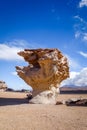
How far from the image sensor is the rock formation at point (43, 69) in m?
15.8

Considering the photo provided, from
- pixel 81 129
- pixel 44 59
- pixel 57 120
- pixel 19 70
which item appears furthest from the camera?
pixel 19 70

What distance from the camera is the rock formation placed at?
15789mm

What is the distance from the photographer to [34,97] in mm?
15977

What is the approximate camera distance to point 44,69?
16094 mm

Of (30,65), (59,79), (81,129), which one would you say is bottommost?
(81,129)

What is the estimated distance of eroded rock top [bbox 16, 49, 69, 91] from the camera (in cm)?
1579

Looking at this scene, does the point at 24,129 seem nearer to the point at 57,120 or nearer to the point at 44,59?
the point at 57,120

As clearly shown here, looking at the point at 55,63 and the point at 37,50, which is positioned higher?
the point at 37,50

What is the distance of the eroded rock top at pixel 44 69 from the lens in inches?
622

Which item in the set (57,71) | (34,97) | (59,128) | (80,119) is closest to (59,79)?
(57,71)

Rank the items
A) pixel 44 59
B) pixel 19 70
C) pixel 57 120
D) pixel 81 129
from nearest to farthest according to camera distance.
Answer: pixel 81 129 < pixel 57 120 < pixel 44 59 < pixel 19 70

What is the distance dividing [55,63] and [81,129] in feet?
27.3

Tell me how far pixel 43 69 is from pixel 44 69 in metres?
0.07

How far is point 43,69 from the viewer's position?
16125mm
